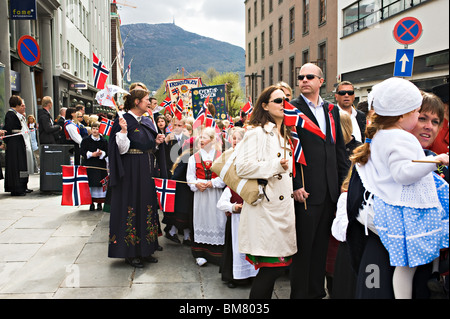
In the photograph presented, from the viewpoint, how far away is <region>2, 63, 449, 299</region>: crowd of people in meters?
2.22

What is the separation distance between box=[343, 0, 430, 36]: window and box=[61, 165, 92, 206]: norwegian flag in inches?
519

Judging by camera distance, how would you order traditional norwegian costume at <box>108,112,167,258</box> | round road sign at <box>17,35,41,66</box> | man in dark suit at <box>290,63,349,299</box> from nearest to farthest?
man in dark suit at <box>290,63,349,299</box>
traditional norwegian costume at <box>108,112,167,258</box>
round road sign at <box>17,35,41,66</box>

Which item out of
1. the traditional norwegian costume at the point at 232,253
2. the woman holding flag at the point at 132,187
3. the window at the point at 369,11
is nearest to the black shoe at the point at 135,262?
the woman holding flag at the point at 132,187

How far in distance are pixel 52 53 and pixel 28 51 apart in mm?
10325

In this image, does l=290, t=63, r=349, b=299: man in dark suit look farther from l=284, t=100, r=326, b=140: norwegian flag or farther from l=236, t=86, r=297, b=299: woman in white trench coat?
l=284, t=100, r=326, b=140: norwegian flag

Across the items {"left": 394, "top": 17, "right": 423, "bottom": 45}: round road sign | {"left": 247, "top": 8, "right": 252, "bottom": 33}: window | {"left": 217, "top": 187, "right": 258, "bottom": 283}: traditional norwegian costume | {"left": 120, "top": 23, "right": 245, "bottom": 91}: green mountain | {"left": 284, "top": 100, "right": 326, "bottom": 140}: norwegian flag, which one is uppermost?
{"left": 120, "top": 23, "right": 245, "bottom": 91}: green mountain

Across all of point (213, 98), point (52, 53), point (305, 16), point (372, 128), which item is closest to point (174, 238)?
point (372, 128)

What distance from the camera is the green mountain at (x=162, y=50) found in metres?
96.1

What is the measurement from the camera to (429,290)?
7.23 ft

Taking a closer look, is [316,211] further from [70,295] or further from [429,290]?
[70,295]

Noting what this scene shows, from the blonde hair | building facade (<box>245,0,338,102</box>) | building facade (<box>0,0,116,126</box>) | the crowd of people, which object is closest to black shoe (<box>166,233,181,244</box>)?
the crowd of people

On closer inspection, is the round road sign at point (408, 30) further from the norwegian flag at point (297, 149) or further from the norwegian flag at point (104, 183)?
the norwegian flag at point (104, 183)

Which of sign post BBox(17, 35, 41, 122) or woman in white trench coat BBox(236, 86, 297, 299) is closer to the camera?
woman in white trench coat BBox(236, 86, 297, 299)
